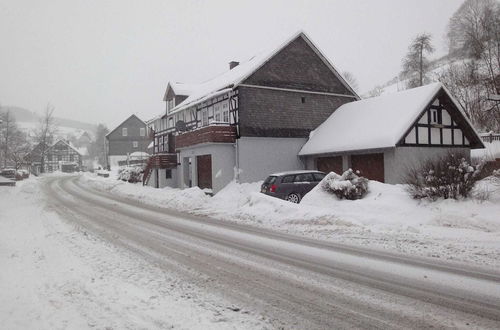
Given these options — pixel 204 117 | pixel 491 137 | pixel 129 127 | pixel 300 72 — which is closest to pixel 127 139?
pixel 129 127

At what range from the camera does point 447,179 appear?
12211mm

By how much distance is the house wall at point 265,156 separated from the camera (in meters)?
23.9

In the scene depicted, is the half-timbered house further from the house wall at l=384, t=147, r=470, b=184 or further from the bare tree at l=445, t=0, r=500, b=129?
the bare tree at l=445, t=0, r=500, b=129

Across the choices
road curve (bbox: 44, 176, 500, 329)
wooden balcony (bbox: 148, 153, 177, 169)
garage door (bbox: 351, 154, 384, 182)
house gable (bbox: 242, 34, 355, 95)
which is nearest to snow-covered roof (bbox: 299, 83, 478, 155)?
garage door (bbox: 351, 154, 384, 182)

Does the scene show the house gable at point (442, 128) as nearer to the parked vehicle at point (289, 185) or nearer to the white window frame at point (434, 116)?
the white window frame at point (434, 116)

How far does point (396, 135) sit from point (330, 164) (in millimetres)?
5583

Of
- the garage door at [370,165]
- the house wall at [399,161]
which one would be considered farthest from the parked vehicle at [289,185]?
the garage door at [370,165]

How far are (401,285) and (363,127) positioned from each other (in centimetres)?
1762

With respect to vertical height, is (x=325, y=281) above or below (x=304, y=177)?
below

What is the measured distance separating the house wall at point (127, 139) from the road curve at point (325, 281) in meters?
73.0

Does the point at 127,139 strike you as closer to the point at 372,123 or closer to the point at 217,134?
the point at 217,134

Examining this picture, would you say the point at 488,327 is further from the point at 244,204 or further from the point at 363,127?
the point at 363,127

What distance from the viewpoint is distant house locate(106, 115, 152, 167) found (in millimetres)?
79438

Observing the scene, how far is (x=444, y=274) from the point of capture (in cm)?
641
